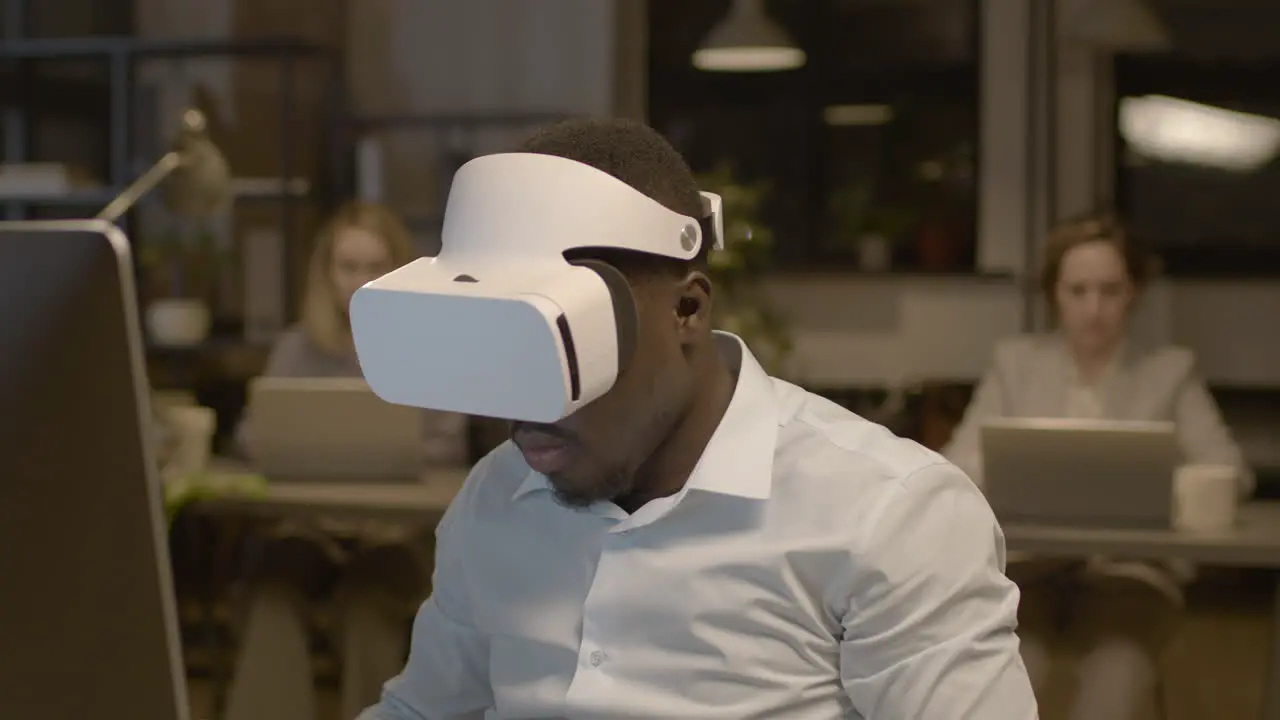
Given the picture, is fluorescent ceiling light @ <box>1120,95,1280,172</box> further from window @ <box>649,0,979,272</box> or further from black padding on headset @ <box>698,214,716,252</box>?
black padding on headset @ <box>698,214,716,252</box>

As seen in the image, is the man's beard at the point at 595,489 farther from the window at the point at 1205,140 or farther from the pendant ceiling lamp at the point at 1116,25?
the window at the point at 1205,140

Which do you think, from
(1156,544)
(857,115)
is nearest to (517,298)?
(1156,544)

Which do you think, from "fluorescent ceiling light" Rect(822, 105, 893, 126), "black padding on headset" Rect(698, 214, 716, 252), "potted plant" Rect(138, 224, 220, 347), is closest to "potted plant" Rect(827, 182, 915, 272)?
"fluorescent ceiling light" Rect(822, 105, 893, 126)

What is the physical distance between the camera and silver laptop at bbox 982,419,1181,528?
243cm

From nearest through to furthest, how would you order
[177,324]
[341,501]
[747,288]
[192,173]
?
[341,501]
[192,173]
[177,324]
[747,288]

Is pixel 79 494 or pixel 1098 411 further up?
pixel 79 494

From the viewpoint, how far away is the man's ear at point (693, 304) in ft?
3.99

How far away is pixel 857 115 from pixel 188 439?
3.12 meters

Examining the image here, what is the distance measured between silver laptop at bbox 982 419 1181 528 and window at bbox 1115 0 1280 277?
301 cm

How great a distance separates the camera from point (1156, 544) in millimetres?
2361

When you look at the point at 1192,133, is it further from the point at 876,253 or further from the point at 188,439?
the point at 188,439

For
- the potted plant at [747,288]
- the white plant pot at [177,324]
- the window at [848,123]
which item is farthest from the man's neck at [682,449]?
the window at [848,123]

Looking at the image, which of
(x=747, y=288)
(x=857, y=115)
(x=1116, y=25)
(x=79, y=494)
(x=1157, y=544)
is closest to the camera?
(x=79, y=494)

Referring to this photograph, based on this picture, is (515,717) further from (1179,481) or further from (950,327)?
(950,327)
